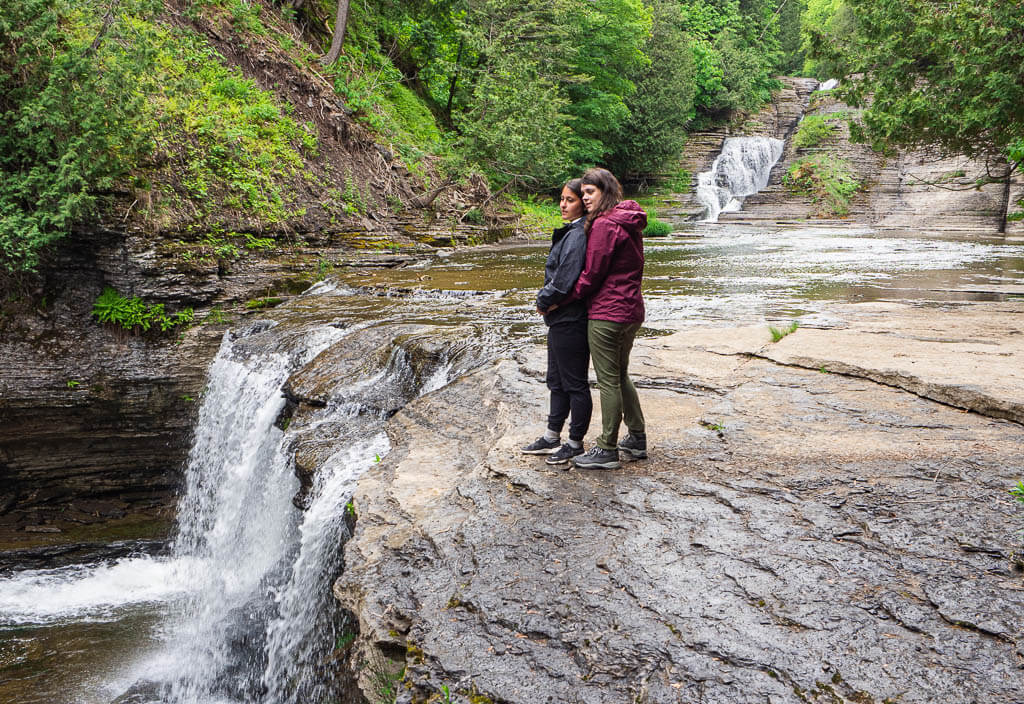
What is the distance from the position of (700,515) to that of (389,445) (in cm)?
274

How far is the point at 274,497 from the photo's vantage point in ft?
21.2

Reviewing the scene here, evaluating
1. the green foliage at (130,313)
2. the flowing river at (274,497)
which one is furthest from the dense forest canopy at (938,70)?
the green foliage at (130,313)

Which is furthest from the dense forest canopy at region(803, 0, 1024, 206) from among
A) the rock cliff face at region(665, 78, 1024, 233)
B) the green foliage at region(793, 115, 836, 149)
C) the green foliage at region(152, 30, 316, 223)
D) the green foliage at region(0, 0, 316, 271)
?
the green foliage at region(793, 115, 836, 149)

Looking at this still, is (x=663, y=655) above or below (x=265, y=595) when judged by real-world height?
above

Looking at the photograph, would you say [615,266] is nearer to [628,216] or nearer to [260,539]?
[628,216]

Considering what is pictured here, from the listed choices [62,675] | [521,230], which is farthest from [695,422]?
[521,230]

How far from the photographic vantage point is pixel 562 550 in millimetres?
3650

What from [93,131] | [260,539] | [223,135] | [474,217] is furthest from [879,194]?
[260,539]

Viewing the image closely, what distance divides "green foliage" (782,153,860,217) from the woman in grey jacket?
101ft

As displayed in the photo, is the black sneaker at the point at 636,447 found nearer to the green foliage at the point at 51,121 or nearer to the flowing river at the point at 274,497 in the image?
the flowing river at the point at 274,497

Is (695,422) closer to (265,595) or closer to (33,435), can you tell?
(265,595)

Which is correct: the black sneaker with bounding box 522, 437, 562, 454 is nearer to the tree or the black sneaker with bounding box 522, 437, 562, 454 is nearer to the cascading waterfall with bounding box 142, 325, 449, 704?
the cascading waterfall with bounding box 142, 325, 449, 704

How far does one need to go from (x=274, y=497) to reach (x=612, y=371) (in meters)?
3.73

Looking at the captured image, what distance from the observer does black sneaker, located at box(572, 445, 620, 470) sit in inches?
179
